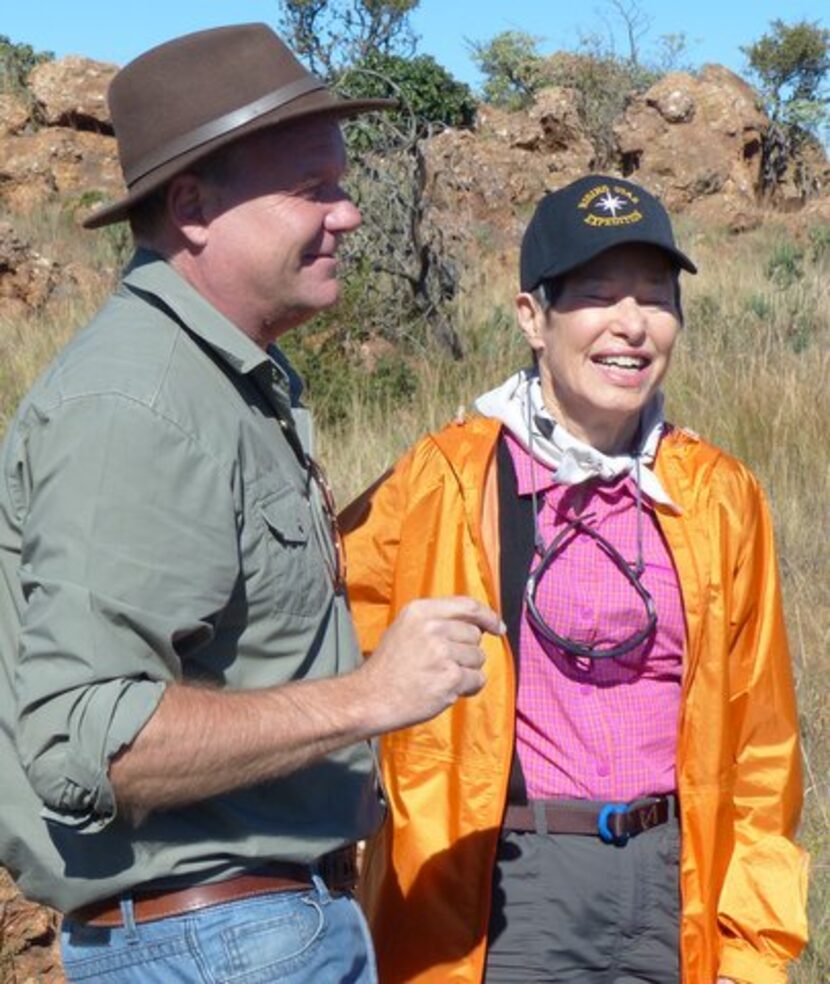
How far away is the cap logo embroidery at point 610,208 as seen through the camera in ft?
8.95

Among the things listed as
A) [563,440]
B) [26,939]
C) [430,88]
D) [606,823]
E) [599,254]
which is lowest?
[26,939]

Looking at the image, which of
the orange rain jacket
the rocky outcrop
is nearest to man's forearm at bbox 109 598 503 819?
the orange rain jacket

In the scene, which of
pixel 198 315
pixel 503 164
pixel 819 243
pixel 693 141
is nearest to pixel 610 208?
pixel 198 315

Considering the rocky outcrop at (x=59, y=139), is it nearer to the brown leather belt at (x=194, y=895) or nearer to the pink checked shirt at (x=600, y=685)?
the pink checked shirt at (x=600, y=685)

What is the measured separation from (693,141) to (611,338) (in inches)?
690

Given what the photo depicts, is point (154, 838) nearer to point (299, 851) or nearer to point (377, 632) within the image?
point (299, 851)

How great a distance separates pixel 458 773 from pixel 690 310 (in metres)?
8.42

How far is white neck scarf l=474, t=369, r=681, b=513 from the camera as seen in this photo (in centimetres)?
273

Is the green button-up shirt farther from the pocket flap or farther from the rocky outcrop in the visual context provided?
the rocky outcrop

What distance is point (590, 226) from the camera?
2730mm

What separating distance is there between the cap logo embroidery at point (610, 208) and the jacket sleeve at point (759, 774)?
46 cm

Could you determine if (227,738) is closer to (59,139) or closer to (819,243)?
(819,243)

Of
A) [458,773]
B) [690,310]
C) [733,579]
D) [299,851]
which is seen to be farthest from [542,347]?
[690,310]

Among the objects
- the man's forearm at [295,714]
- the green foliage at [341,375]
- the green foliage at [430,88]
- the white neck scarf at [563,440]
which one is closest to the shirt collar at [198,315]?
the man's forearm at [295,714]
